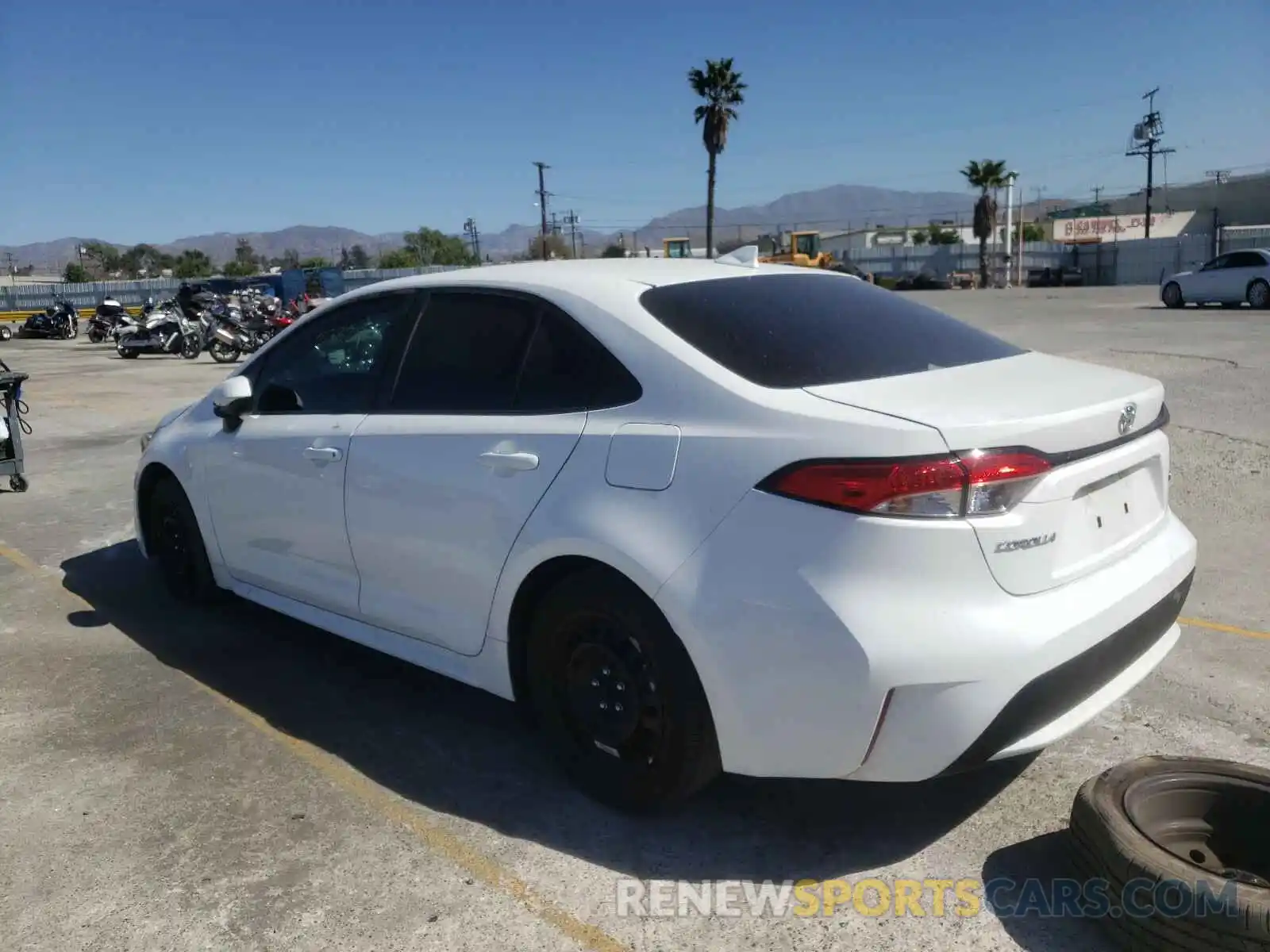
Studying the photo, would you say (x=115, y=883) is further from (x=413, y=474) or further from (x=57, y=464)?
(x=57, y=464)

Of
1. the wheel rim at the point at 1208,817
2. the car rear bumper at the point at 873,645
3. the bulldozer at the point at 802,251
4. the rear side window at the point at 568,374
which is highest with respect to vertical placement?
the bulldozer at the point at 802,251

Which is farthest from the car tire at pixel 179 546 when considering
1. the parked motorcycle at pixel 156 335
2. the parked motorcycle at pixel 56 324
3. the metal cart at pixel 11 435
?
the parked motorcycle at pixel 56 324

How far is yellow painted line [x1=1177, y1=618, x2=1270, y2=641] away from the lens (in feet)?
15.0

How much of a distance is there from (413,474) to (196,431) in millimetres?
1826

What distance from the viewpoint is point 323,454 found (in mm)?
4039

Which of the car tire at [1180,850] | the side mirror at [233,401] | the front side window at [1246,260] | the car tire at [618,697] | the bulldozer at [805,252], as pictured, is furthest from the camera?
the bulldozer at [805,252]

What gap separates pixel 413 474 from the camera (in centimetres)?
365

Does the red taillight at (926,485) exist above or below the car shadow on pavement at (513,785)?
above

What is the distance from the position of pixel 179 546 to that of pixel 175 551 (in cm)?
6

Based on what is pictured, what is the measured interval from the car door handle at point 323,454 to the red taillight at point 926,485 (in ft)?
6.62

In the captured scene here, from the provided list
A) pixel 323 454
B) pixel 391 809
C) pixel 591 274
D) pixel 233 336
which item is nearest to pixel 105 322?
pixel 233 336

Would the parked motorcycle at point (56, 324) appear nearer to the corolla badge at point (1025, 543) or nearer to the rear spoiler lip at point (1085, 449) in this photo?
the rear spoiler lip at point (1085, 449)

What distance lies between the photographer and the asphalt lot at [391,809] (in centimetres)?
278

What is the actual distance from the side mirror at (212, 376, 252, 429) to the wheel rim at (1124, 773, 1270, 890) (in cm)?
365
